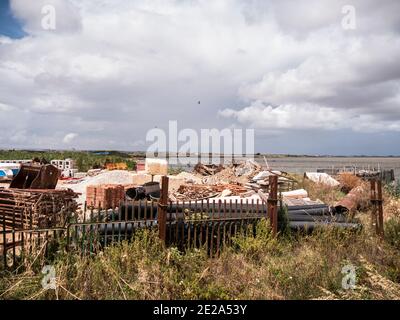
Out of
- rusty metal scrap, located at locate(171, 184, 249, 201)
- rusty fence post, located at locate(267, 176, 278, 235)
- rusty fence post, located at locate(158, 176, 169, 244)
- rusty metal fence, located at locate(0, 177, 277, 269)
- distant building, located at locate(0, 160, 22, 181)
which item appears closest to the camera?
rusty metal fence, located at locate(0, 177, 277, 269)

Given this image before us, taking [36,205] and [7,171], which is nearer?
[36,205]

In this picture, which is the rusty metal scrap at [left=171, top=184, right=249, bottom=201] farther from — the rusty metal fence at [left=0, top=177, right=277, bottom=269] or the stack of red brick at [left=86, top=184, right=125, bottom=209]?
the rusty metal fence at [left=0, top=177, right=277, bottom=269]

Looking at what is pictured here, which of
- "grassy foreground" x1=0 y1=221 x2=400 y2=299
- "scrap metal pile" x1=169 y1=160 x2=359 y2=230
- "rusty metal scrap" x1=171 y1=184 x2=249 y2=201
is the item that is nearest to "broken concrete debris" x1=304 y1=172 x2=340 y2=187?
"scrap metal pile" x1=169 y1=160 x2=359 y2=230

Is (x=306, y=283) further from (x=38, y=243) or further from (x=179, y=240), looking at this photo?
(x=38, y=243)

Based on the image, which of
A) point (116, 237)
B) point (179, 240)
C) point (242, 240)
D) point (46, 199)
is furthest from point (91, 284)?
point (46, 199)

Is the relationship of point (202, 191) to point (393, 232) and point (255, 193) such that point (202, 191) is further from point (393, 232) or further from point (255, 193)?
point (393, 232)

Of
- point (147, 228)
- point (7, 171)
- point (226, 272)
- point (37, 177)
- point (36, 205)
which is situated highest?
point (7, 171)

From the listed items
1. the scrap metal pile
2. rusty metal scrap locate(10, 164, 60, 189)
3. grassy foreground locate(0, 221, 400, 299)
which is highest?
rusty metal scrap locate(10, 164, 60, 189)

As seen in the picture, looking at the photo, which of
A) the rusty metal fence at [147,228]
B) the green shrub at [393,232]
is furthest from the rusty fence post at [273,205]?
the green shrub at [393,232]

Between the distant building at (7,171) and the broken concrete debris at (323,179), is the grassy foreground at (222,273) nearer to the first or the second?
the broken concrete debris at (323,179)

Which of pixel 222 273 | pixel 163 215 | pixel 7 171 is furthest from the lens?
pixel 7 171

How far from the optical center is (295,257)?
6816 mm

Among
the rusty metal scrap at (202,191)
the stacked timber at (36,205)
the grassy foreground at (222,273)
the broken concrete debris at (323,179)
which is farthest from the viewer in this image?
the broken concrete debris at (323,179)

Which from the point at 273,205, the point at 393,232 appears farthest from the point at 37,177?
the point at 393,232
